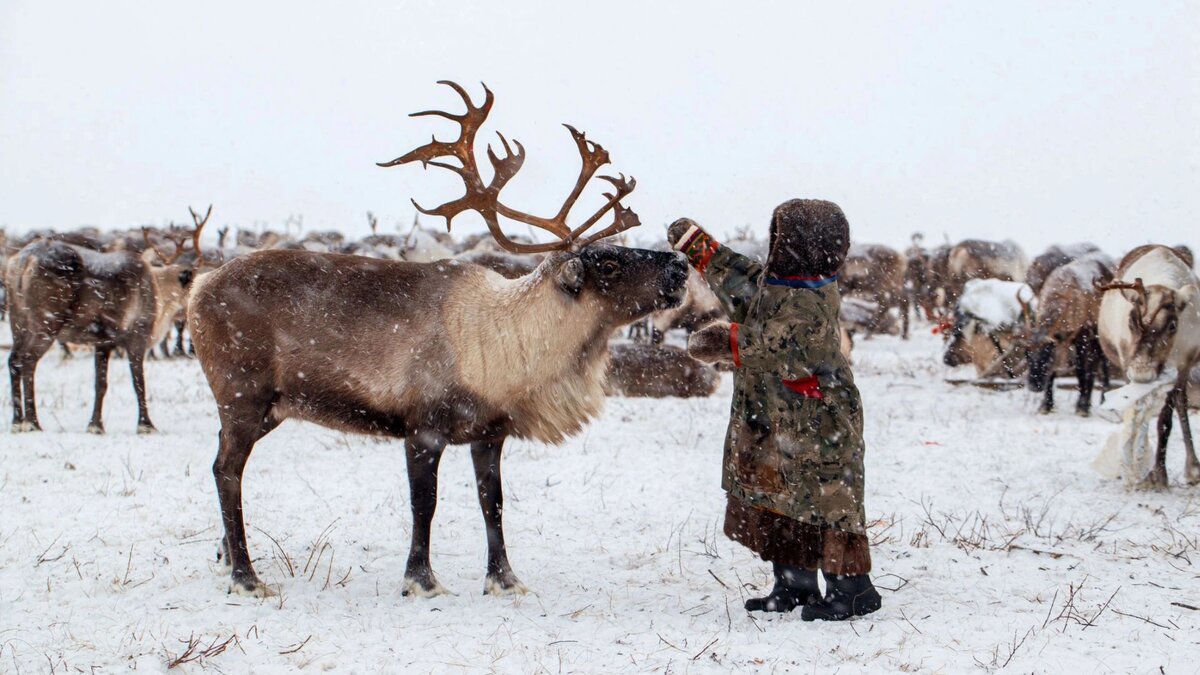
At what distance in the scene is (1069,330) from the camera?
9.78 meters

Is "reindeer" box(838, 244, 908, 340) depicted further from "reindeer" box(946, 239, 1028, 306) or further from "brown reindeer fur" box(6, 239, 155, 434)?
"brown reindeer fur" box(6, 239, 155, 434)

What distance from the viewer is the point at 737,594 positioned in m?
4.43

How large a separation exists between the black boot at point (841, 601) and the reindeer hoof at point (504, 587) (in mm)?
1236

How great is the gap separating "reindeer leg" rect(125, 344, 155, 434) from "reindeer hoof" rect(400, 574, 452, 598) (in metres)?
4.87

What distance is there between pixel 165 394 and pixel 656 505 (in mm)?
6638

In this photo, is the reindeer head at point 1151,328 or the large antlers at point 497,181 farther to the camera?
the reindeer head at point 1151,328

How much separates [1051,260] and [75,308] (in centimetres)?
1316

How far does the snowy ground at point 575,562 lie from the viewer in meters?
3.62

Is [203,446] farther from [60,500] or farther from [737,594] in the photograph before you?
[737,594]

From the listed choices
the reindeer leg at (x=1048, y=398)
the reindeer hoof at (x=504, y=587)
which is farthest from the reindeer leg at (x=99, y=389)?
the reindeer leg at (x=1048, y=398)

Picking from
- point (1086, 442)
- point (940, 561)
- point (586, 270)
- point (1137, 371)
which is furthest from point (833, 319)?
point (1086, 442)

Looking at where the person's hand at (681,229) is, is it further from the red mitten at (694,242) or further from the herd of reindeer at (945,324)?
the herd of reindeer at (945,324)

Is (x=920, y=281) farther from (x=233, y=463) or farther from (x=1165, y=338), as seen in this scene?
(x=233, y=463)

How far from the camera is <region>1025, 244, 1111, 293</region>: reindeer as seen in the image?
14580 millimetres
